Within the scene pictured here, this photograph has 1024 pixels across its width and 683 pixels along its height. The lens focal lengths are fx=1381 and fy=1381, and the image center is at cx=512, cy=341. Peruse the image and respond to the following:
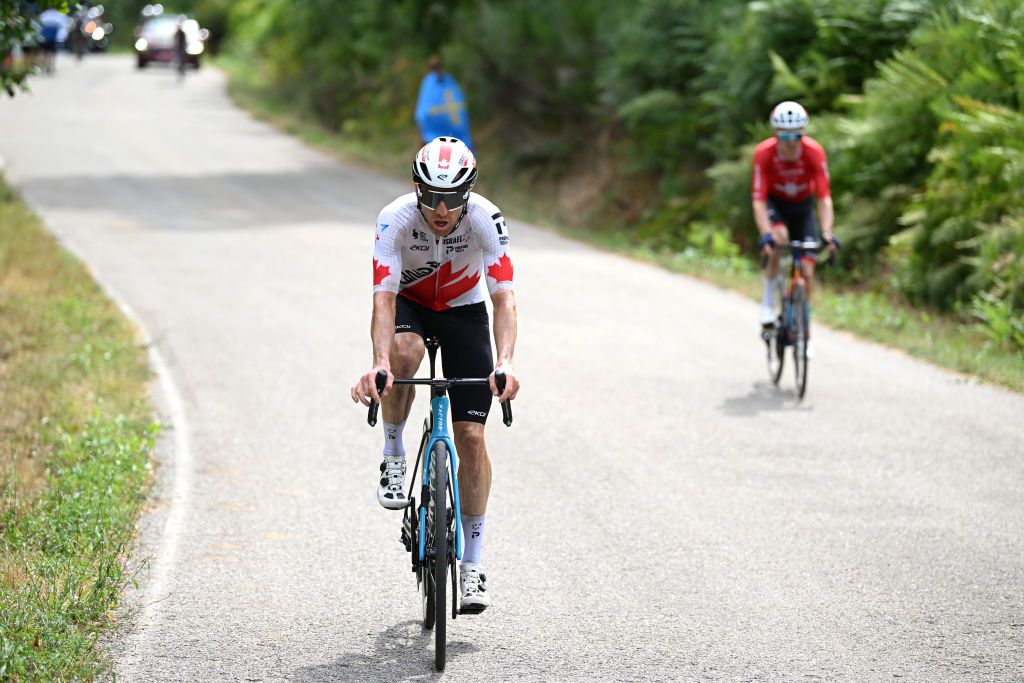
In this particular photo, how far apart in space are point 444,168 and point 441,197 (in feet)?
0.47

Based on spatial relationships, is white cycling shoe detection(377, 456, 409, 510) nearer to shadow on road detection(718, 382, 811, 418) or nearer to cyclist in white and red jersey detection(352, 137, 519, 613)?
cyclist in white and red jersey detection(352, 137, 519, 613)

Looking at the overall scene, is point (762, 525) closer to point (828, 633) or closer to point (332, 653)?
point (828, 633)

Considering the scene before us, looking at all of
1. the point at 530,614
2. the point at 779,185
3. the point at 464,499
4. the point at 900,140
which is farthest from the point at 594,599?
the point at 900,140

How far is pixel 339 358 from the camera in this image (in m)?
12.3

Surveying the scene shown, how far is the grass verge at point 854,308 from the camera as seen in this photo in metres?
12.4

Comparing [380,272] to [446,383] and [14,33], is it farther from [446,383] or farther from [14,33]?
[14,33]

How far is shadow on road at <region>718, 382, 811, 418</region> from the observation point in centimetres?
1068

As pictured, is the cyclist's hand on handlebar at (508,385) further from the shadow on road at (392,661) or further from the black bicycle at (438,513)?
the shadow on road at (392,661)

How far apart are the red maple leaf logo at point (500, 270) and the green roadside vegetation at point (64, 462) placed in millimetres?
2256

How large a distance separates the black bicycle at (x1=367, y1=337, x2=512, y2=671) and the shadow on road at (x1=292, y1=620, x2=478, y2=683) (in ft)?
0.25

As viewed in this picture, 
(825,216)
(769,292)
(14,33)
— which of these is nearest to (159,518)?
(14,33)

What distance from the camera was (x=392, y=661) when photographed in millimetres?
5875

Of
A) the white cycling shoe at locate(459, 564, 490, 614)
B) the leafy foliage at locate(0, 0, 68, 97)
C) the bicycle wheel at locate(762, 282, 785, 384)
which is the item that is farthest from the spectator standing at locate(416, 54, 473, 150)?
the white cycling shoe at locate(459, 564, 490, 614)

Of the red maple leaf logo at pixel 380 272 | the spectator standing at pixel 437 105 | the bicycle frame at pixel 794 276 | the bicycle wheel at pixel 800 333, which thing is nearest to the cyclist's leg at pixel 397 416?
the red maple leaf logo at pixel 380 272
